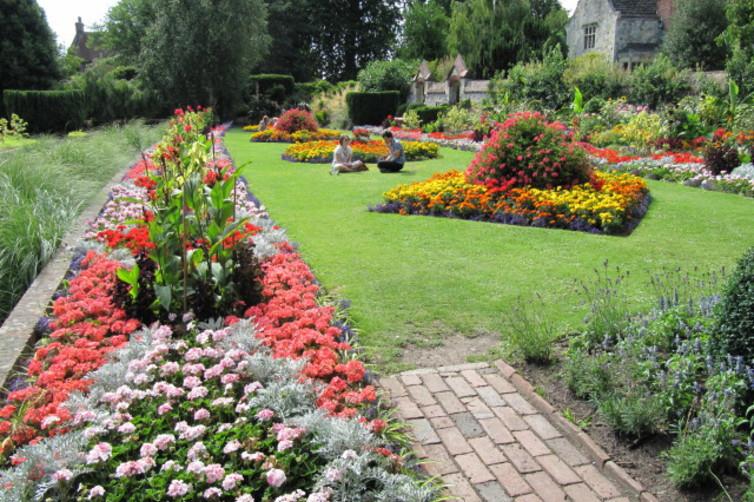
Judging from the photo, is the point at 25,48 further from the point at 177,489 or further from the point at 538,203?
the point at 177,489

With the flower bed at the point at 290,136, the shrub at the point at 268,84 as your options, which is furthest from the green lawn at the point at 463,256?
the shrub at the point at 268,84

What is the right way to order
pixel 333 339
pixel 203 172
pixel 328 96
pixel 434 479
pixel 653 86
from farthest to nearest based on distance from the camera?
pixel 328 96 < pixel 653 86 < pixel 203 172 < pixel 333 339 < pixel 434 479

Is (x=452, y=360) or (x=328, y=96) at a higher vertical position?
(x=328, y=96)

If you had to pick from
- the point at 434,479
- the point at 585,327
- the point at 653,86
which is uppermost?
the point at 653,86

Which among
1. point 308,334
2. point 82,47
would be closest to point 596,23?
point 308,334

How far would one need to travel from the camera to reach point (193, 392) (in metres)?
2.96

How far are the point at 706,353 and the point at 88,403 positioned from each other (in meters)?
3.18

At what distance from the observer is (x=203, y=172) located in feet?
14.0

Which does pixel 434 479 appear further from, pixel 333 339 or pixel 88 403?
pixel 88 403

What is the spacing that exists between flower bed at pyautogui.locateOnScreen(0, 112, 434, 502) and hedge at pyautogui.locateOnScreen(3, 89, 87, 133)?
78.9ft

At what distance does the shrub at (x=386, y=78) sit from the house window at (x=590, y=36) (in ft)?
34.1

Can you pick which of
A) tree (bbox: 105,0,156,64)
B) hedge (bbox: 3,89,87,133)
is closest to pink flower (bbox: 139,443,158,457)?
hedge (bbox: 3,89,87,133)

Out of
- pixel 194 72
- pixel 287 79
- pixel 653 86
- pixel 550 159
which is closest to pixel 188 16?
pixel 194 72

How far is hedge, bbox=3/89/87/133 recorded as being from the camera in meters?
24.7
